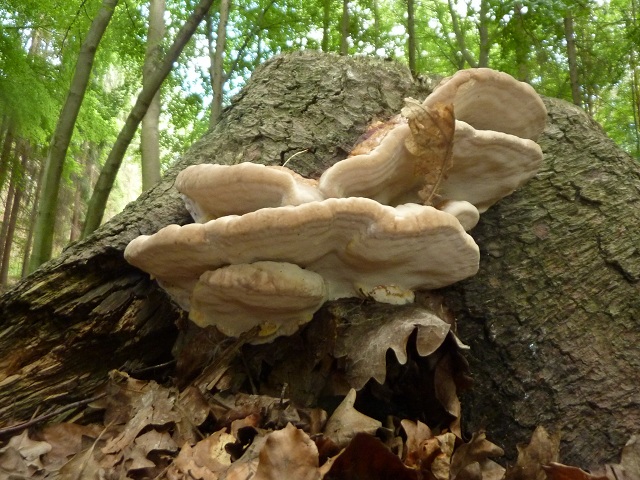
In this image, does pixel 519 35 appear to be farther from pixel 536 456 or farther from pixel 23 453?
pixel 23 453

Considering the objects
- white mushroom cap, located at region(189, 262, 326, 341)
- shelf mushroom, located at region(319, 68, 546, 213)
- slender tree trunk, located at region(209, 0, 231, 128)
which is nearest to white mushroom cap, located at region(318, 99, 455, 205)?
shelf mushroom, located at region(319, 68, 546, 213)

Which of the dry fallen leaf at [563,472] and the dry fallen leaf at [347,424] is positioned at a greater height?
the dry fallen leaf at [347,424]

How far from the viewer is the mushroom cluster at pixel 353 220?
1.59 m

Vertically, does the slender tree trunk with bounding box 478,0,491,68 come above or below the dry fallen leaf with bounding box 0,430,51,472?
above

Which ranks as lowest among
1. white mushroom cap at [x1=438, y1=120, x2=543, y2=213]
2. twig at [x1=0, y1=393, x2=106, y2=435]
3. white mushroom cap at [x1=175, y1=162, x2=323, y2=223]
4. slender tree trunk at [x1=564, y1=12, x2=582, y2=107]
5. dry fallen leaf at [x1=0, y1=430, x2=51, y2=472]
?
dry fallen leaf at [x1=0, y1=430, x2=51, y2=472]

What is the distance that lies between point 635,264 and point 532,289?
48 cm

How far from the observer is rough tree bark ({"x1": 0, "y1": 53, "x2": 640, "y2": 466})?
2002 mm

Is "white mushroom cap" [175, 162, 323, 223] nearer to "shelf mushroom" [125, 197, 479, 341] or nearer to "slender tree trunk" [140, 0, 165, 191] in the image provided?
"shelf mushroom" [125, 197, 479, 341]

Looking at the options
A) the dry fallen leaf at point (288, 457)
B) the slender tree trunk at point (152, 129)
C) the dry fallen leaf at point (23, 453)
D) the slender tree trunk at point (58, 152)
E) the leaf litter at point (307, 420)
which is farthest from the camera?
the slender tree trunk at point (152, 129)

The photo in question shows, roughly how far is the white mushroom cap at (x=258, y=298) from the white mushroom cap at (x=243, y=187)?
0.84ft

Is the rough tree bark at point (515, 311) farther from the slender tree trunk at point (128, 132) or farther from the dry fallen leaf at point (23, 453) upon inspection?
the slender tree trunk at point (128, 132)

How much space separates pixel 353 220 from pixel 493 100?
100 cm

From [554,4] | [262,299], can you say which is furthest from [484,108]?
[554,4]

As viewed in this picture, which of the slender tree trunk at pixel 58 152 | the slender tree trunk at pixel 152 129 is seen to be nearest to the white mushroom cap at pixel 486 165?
the slender tree trunk at pixel 58 152
